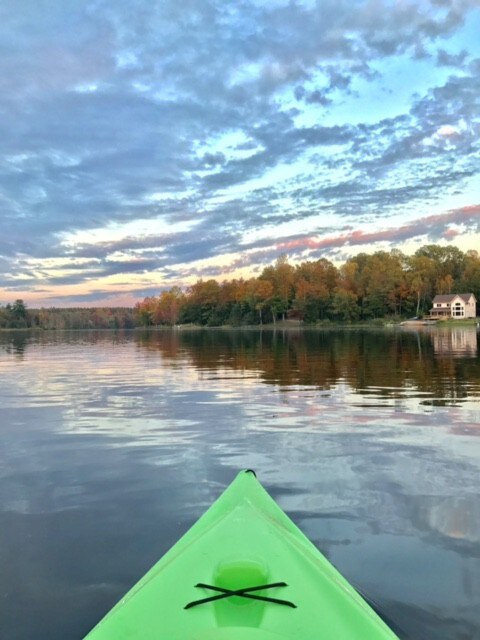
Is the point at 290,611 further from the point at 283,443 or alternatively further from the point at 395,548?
the point at 283,443

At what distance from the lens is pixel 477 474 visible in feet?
24.7

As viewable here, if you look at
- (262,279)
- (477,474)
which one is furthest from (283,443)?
(262,279)

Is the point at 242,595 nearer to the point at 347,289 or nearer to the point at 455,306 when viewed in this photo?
the point at 455,306

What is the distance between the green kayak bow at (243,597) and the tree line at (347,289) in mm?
123783

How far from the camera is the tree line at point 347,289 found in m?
125

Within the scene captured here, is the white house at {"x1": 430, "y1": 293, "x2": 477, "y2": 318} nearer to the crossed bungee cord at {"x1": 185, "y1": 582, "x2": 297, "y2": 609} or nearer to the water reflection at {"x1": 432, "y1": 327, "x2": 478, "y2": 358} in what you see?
the water reflection at {"x1": 432, "y1": 327, "x2": 478, "y2": 358}

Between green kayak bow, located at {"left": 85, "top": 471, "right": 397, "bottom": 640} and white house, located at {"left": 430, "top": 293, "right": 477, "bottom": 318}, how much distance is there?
119931 millimetres

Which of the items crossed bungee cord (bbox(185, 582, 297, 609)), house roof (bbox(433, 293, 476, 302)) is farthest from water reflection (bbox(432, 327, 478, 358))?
house roof (bbox(433, 293, 476, 302))

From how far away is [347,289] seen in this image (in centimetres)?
13212

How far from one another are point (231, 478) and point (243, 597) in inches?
169

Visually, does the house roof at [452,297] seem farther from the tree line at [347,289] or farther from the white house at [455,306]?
the tree line at [347,289]

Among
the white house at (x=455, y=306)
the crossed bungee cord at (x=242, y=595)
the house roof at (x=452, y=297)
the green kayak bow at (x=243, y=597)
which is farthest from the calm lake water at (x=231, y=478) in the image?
the house roof at (x=452, y=297)

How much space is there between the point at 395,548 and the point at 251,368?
61.6 feet

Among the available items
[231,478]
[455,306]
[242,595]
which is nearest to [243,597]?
[242,595]
